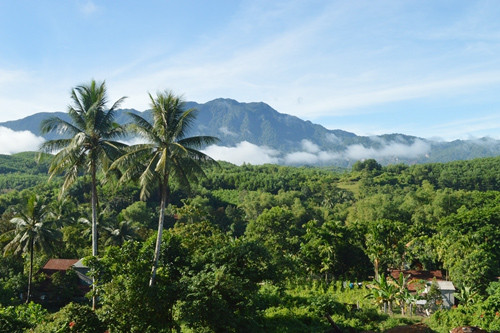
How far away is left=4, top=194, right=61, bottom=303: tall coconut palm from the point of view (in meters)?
26.9

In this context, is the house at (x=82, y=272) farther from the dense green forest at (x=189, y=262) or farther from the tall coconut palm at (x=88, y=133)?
the tall coconut palm at (x=88, y=133)

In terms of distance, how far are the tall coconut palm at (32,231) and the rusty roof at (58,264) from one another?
10832mm

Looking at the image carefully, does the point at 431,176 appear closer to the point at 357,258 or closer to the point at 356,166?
the point at 356,166

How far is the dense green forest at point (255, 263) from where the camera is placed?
50.4 ft

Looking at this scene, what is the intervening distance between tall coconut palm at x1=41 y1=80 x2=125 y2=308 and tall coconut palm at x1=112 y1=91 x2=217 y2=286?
8.01 ft

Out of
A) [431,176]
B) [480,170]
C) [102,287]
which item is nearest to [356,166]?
[431,176]

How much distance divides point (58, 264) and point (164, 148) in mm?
29515

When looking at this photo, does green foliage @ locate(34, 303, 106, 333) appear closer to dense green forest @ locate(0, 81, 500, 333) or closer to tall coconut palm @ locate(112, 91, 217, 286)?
dense green forest @ locate(0, 81, 500, 333)

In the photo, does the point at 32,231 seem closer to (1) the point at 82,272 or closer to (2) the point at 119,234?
(2) the point at 119,234

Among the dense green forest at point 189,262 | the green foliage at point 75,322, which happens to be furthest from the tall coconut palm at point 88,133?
the green foliage at point 75,322

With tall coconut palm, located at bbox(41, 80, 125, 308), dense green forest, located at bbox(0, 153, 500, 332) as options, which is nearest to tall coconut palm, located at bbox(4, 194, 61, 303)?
dense green forest, located at bbox(0, 153, 500, 332)

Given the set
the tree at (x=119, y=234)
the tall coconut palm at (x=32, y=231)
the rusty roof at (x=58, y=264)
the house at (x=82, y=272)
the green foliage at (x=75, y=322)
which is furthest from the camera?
the rusty roof at (x=58, y=264)

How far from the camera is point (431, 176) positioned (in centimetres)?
12188

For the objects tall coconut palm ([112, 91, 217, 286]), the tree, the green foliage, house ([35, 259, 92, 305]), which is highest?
tall coconut palm ([112, 91, 217, 286])
